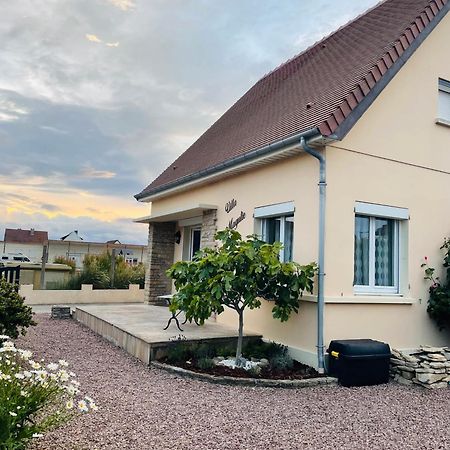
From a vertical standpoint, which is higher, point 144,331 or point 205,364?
point 144,331

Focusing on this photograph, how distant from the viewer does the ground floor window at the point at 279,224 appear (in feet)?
27.6


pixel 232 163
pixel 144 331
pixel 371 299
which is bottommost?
pixel 144 331

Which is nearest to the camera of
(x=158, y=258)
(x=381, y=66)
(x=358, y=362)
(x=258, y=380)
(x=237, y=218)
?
(x=258, y=380)

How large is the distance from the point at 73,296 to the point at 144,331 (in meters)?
8.84

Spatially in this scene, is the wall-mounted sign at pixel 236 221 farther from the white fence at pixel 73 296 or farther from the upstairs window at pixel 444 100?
the white fence at pixel 73 296

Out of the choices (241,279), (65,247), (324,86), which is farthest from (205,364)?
(65,247)

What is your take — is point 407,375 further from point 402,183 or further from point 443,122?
point 443,122

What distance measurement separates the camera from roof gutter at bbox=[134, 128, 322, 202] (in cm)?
736

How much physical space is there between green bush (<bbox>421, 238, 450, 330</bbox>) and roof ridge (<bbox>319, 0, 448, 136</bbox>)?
3657 mm

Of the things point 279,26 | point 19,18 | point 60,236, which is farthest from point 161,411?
point 60,236

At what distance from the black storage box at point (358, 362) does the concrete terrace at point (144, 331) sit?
2.00 m

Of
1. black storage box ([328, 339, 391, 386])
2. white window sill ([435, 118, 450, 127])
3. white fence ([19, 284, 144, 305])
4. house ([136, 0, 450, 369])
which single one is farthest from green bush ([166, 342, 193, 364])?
white fence ([19, 284, 144, 305])

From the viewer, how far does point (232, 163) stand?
9539 mm

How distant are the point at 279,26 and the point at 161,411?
1194 centimetres
